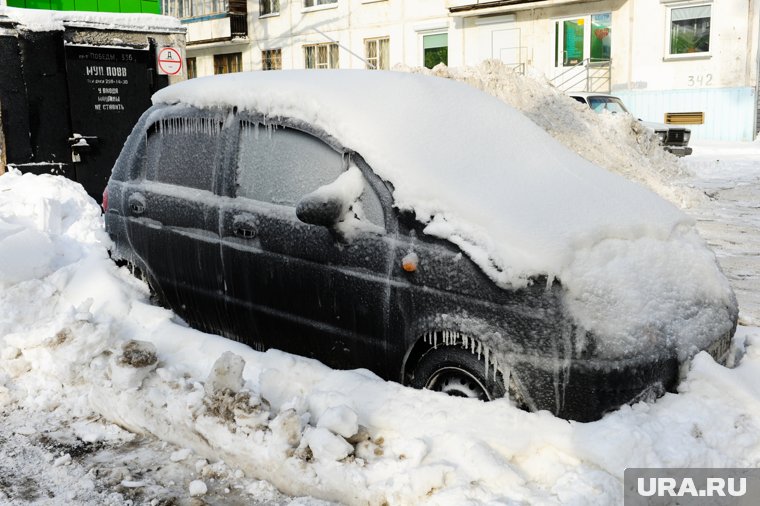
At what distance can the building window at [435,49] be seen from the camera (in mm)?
29359

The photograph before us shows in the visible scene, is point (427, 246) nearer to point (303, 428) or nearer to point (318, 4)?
point (303, 428)

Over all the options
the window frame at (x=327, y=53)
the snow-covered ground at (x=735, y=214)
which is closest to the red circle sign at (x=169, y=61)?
the snow-covered ground at (x=735, y=214)

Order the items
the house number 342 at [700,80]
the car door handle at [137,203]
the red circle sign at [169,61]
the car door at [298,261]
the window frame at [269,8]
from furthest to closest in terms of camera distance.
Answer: the window frame at [269,8] < the house number 342 at [700,80] < the red circle sign at [169,61] < the car door handle at [137,203] < the car door at [298,261]

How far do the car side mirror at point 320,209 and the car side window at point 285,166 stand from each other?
127 millimetres

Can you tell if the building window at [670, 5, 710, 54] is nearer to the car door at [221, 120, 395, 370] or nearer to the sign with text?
the car door at [221, 120, 395, 370]

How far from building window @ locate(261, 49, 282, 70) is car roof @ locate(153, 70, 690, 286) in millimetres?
29808

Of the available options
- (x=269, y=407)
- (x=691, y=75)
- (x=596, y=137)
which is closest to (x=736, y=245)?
(x=596, y=137)

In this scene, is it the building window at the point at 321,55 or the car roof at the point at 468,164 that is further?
the building window at the point at 321,55

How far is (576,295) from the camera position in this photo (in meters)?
3.21

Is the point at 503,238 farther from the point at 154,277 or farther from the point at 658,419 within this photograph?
the point at 154,277

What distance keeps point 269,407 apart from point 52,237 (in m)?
2.82

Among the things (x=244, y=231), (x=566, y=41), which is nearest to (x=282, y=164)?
(x=244, y=231)

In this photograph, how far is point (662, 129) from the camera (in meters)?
17.7

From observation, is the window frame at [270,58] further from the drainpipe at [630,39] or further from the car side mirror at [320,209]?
the car side mirror at [320,209]
